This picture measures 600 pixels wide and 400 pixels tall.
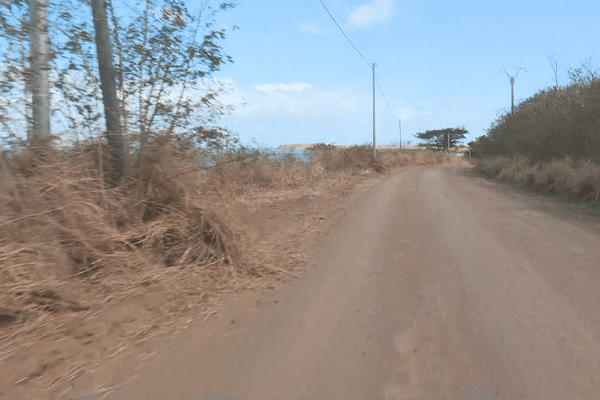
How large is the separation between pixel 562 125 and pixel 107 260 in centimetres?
1826

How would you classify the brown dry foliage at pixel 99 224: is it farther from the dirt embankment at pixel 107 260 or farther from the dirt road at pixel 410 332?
the dirt road at pixel 410 332

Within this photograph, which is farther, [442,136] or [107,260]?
[442,136]

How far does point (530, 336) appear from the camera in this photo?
3408 mm

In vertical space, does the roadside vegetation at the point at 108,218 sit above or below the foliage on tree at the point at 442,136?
below

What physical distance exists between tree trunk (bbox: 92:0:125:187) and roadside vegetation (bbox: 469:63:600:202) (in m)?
10.6

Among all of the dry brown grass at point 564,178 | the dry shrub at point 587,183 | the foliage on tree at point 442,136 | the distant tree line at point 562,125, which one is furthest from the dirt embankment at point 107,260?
the foliage on tree at point 442,136

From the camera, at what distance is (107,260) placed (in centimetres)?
425

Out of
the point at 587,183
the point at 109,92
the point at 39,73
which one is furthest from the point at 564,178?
the point at 39,73

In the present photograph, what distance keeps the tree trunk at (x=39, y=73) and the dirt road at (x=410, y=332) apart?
110 inches

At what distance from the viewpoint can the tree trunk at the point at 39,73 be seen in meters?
4.34

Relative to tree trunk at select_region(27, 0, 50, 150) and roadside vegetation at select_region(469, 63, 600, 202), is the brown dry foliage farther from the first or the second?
roadside vegetation at select_region(469, 63, 600, 202)

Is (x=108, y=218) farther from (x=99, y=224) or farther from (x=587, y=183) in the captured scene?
(x=587, y=183)

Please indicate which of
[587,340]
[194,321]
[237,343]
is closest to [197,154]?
[194,321]

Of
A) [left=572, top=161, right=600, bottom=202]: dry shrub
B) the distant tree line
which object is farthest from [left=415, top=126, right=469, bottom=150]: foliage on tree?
[left=572, top=161, right=600, bottom=202]: dry shrub
